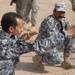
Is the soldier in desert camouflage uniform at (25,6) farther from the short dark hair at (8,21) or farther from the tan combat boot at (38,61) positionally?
the short dark hair at (8,21)

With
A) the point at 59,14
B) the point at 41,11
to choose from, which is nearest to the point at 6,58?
the point at 59,14

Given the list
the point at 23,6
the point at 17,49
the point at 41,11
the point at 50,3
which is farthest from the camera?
the point at 50,3

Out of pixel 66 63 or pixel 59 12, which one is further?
pixel 66 63

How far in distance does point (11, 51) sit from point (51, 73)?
2402mm

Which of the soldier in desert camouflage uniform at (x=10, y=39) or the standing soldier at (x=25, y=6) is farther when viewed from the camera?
the standing soldier at (x=25, y=6)

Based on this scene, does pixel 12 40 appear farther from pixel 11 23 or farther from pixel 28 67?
pixel 28 67

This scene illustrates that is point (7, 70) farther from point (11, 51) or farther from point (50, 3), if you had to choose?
point (50, 3)

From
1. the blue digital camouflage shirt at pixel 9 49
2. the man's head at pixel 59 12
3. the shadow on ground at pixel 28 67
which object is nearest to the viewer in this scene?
the blue digital camouflage shirt at pixel 9 49

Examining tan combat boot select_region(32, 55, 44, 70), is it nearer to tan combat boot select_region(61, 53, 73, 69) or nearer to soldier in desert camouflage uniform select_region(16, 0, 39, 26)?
tan combat boot select_region(61, 53, 73, 69)

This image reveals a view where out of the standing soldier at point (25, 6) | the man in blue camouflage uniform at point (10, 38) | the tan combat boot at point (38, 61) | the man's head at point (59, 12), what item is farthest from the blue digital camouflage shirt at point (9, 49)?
the standing soldier at point (25, 6)

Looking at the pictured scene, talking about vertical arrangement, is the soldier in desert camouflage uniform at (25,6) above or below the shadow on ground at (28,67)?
above

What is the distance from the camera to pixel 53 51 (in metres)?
5.08

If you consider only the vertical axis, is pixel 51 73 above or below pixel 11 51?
below

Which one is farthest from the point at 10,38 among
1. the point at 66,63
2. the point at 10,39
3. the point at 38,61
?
the point at 66,63
